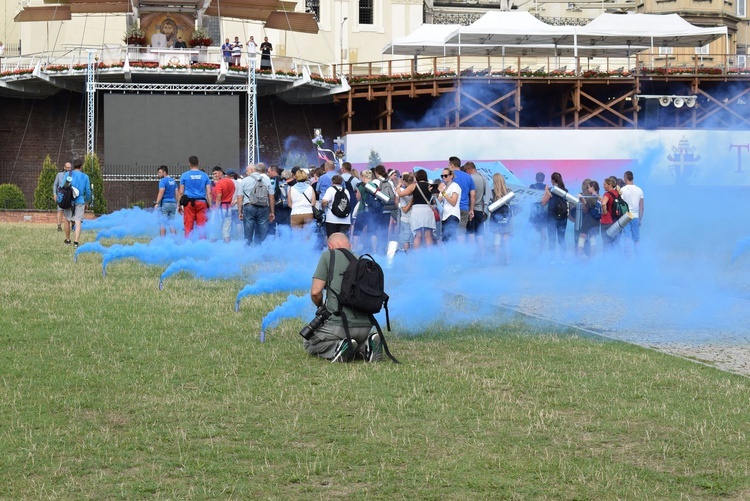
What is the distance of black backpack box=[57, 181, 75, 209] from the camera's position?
22.1m

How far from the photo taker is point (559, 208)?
70.7ft

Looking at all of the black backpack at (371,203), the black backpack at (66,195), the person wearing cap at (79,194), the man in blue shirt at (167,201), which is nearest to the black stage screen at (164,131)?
the man in blue shirt at (167,201)

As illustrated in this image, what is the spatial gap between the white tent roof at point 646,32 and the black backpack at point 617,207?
28.8 m

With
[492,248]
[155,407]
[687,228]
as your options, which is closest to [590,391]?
[155,407]

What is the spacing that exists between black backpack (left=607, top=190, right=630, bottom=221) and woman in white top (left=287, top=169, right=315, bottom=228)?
517 cm

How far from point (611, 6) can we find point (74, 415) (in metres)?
63.5

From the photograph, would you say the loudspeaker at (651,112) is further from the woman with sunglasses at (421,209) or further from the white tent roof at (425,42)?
the woman with sunglasses at (421,209)

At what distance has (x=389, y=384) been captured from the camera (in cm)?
901

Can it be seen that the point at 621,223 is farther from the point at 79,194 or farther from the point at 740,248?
the point at 79,194

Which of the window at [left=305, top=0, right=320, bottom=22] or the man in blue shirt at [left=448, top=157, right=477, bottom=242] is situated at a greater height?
the window at [left=305, top=0, right=320, bottom=22]

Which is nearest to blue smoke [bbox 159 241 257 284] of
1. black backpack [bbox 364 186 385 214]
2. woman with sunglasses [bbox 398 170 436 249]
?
woman with sunglasses [bbox 398 170 436 249]

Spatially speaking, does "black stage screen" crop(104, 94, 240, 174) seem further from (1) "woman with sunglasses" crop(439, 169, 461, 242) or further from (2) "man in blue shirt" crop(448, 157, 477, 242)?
(1) "woman with sunglasses" crop(439, 169, 461, 242)

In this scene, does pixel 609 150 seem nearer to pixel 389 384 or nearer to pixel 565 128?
pixel 565 128

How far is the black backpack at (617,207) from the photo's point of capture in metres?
20.0
